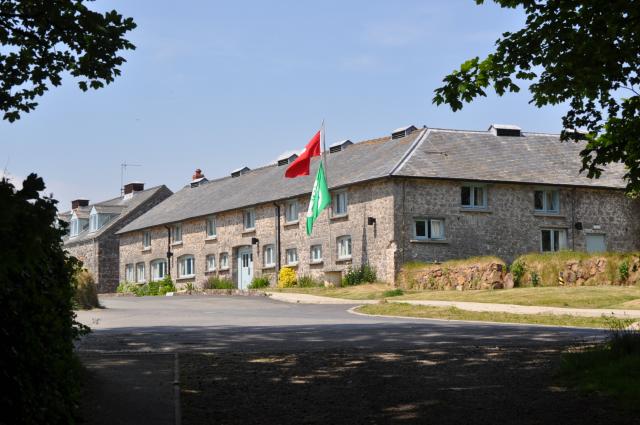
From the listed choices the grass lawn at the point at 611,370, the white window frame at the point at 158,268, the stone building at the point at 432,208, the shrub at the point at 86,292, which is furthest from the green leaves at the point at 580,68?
the white window frame at the point at 158,268

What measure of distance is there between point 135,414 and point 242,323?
12980mm

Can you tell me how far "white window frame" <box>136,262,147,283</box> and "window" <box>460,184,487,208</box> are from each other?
87.8 feet

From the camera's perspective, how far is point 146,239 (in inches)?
2403

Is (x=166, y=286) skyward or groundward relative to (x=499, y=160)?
groundward

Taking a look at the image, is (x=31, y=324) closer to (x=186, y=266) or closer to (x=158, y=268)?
(x=186, y=266)

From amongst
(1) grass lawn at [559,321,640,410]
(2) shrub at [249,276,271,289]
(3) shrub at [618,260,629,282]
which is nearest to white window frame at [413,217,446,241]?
(2) shrub at [249,276,271,289]

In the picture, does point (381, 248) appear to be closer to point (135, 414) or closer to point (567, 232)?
point (567, 232)

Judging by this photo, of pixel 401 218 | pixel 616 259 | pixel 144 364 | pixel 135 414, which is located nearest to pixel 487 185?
pixel 401 218

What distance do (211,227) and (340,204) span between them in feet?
41.0

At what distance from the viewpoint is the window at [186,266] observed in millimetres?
55219

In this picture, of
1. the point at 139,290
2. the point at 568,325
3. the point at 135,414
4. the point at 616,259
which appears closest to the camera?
the point at 135,414

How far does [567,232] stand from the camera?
4381cm

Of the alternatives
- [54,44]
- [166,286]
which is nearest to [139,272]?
[166,286]

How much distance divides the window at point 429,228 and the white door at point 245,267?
1188cm
